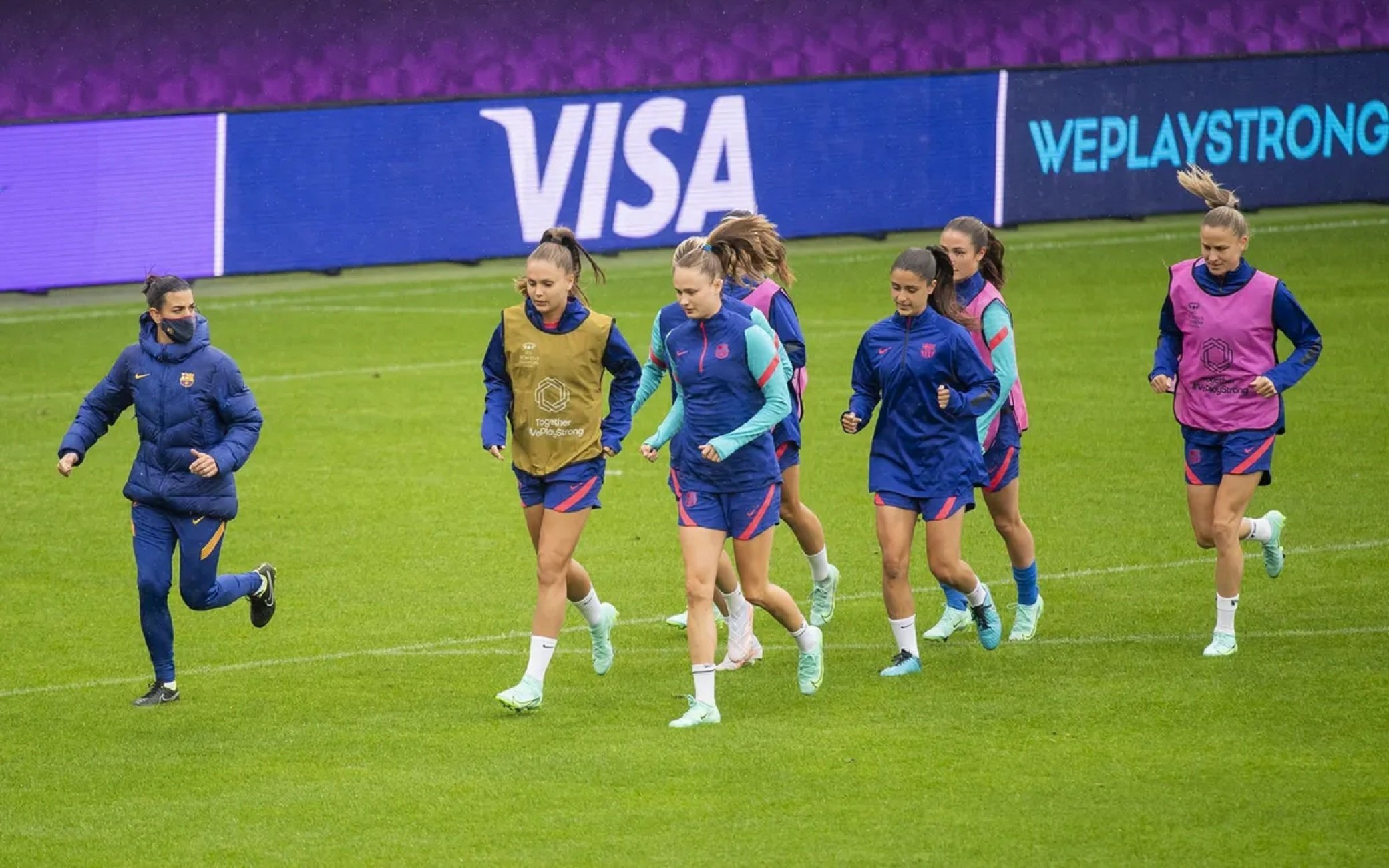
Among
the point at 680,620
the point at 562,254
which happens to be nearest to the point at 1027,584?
the point at 680,620

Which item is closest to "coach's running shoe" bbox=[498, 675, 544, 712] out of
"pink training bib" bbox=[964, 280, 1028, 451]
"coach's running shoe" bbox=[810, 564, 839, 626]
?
"coach's running shoe" bbox=[810, 564, 839, 626]

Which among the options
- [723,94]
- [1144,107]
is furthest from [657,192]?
[1144,107]

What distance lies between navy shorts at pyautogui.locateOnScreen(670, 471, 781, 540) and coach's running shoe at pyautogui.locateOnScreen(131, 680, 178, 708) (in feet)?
8.39

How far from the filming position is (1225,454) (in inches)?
401

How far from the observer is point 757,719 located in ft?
30.7

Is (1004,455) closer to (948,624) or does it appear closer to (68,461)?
(948,624)

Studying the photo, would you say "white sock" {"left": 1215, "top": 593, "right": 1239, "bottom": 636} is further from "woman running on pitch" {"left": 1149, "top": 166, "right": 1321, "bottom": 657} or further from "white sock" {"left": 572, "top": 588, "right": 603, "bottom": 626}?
"white sock" {"left": 572, "top": 588, "right": 603, "bottom": 626}

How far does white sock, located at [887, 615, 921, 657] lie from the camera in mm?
10008

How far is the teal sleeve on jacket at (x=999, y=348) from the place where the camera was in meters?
10.3

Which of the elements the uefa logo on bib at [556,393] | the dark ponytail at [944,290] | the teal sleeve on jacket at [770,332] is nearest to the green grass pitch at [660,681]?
the uefa logo on bib at [556,393]

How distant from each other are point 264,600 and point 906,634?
3.09 m

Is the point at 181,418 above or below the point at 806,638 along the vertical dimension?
above

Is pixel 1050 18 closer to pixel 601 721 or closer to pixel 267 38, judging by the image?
pixel 267 38

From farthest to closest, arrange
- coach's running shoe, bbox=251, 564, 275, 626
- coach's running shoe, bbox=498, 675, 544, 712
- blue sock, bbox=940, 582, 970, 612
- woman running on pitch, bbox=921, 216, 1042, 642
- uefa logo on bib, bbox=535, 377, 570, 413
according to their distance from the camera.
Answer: blue sock, bbox=940, 582, 970, 612, coach's running shoe, bbox=251, 564, 275, 626, woman running on pitch, bbox=921, 216, 1042, 642, uefa logo on bib, bbox=535, 377, 570, 413, coach's running shoe, bbox=498, 675, 544, 712
